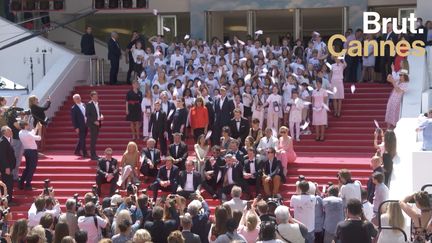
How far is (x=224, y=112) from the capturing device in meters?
22.5

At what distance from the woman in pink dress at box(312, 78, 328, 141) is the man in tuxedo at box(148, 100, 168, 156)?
3746 millimetres

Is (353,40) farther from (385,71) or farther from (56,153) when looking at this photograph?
(56,153)

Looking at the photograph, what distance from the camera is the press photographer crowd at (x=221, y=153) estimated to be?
13.2 meters

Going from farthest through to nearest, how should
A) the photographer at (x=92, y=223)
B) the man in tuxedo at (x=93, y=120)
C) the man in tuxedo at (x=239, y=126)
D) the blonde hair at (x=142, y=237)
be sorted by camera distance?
the man in tuxedo at (x=93, y=120) < the man in tuxedo at (x=239, y=126) < the photographer at (x=92, y=223) < the blonde hair at (x=142, y=237)

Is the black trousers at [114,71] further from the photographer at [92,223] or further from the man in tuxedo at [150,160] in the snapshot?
the photographer at [92,223]

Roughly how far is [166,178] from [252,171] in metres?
1.82

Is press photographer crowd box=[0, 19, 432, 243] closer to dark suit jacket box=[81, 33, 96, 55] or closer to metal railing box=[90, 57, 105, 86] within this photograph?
dark suit jacket box=[81, 33, 96, 55]

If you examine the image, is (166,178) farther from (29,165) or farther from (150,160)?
(29,165)

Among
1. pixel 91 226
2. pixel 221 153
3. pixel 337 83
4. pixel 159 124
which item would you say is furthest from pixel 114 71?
pixel 91 226

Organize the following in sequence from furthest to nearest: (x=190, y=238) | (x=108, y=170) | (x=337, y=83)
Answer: (x=337, y=83) → (x=108, y=170) → (x=190, y=238)

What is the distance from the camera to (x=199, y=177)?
19.1 metres

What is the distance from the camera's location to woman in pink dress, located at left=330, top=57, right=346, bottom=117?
2438cm

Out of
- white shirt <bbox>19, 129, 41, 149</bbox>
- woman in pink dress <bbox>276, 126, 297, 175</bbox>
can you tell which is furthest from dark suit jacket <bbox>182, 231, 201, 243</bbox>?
white shirt <bbox>19, 129, 41, 149</bbox>

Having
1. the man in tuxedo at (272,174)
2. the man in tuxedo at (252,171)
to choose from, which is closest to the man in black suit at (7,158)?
the man in tuxedo at (252,171)
